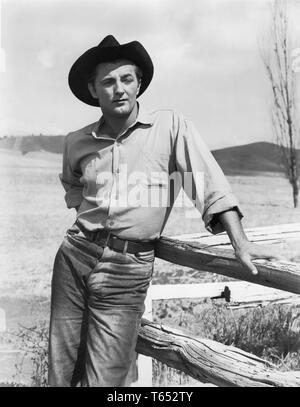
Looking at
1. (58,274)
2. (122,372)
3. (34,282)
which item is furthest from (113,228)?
(34,282)

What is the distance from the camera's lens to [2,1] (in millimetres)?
3277

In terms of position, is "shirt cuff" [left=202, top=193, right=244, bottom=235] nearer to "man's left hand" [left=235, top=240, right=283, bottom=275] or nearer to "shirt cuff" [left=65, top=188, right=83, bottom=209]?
"man's left hand" [left=235, top=240, right=283, bottom=275]

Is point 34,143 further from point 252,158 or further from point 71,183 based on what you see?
point 252,158

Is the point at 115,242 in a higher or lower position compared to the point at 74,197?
lower

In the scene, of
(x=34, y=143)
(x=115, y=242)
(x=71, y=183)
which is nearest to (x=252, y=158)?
(x=34, y=143)

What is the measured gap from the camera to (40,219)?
373cm

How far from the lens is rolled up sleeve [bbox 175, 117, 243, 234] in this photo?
2.62 m

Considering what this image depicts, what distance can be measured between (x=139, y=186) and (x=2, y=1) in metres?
1.29

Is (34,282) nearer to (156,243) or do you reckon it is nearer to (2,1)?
(156,243)

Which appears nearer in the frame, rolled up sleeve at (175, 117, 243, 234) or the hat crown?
rolled up sleeve at (175, 117, 243, 234)

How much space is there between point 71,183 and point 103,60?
0.59 metres

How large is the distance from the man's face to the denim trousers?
22.3 inches

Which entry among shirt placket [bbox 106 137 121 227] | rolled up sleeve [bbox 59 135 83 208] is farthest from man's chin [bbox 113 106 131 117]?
rolled up sleeve [bbox 59 135 83 208]

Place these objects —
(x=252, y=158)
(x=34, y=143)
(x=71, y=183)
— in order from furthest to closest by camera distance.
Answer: (x=252, y=158) < (x=34, y=143) < (x=71, y=183)
